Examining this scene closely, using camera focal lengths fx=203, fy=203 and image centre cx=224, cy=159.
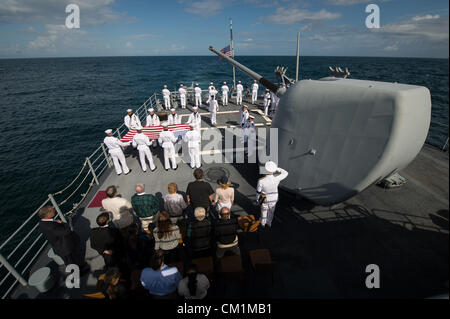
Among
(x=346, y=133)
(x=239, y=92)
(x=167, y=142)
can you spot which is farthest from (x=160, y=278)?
(x=239, y=92)

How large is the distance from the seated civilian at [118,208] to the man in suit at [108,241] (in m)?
0.73

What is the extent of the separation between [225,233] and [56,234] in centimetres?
349

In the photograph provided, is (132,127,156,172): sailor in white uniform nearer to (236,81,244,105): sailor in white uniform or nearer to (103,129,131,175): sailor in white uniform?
(103,129,131,175): sailor in white uniform

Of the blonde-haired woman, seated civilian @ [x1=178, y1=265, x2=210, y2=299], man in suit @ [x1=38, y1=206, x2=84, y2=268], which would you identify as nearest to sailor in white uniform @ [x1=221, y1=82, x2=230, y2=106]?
the blonde-haired woman

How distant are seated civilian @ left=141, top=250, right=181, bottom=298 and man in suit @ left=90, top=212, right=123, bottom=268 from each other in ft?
3.64

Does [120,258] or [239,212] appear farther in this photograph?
[239,212]

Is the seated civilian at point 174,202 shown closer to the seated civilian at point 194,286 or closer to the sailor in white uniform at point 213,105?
the seated civilian at point 194,286

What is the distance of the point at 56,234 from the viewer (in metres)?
4.20

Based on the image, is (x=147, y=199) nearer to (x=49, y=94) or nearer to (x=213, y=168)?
(x=213, y=168)

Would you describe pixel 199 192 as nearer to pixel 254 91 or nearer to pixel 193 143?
pixel 193 143

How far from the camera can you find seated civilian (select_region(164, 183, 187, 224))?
494 centimetres
